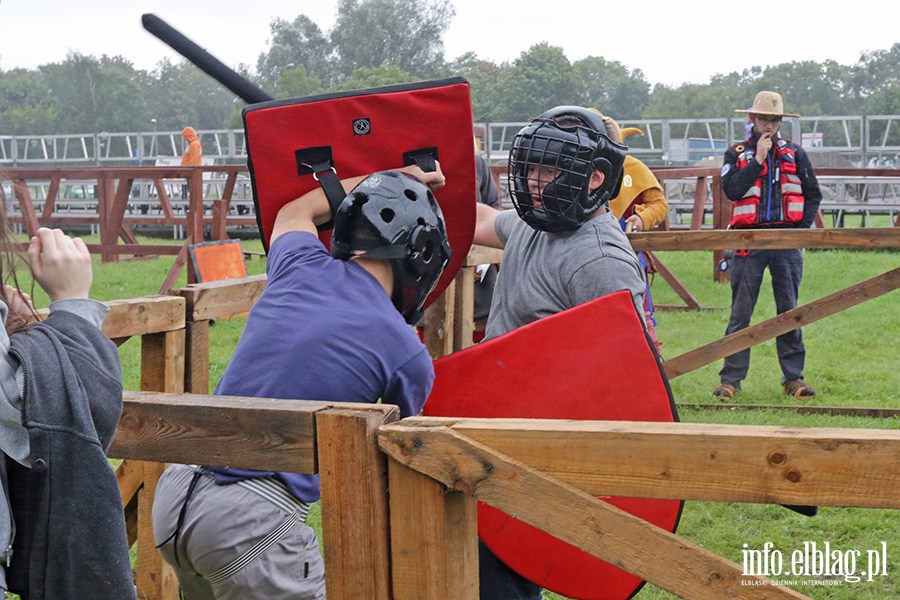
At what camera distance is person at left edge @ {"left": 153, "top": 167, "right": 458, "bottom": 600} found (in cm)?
218

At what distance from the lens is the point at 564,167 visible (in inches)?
118

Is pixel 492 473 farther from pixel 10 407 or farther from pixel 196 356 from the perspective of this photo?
pixel 196 356

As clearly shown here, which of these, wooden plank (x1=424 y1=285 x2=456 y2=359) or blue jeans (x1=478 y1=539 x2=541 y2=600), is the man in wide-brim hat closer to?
wooden plank (x1=424 y1=285 x2=456 y2=359)

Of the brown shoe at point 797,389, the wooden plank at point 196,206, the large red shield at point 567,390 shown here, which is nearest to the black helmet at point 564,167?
the large red shield at point 567,390

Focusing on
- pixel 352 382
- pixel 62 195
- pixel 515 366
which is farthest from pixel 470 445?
pixel 62 195

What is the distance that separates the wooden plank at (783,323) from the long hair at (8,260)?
4136 millimetres

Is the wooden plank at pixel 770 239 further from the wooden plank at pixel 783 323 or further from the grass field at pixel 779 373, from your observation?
the grass field at pixel 779 373

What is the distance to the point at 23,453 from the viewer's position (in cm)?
155

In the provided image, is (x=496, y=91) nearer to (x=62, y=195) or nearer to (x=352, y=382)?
(x=62, y=195)

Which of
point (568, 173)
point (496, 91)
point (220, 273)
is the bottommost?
point (220, 273)

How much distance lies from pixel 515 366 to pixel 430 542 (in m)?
0.92

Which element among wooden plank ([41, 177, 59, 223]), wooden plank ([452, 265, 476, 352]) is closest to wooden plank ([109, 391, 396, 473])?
wooden plank ([452, 265, 476, 352])

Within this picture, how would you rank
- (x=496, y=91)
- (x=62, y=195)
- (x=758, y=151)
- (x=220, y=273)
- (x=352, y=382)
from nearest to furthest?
(x=352, y=382) < (x=758, y=151) < (x=220, y=273) < (x=62, y=195) < (x=496, y=91)

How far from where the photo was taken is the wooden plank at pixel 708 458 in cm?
149
